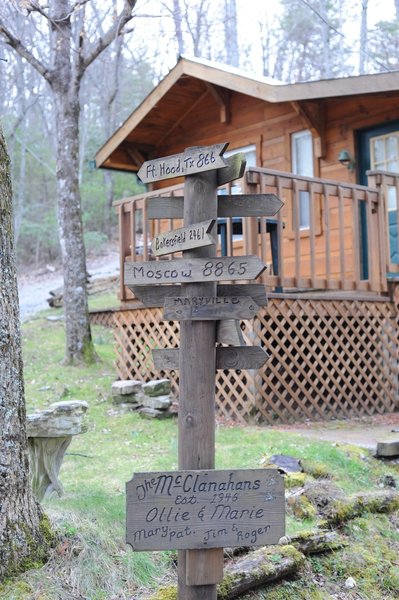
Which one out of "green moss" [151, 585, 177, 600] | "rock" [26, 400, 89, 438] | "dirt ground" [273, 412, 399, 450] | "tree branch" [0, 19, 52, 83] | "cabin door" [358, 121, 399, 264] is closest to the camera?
"green moss" [151, 585, 177, 600]

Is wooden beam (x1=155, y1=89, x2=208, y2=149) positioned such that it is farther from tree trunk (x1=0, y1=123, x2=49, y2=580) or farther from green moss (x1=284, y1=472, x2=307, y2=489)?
Result: tree trunk (x1=0, y1=123, x2=49, y2=580)

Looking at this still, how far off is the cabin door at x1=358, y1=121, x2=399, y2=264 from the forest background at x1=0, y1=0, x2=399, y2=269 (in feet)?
52.1

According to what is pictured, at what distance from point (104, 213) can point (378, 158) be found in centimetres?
2109

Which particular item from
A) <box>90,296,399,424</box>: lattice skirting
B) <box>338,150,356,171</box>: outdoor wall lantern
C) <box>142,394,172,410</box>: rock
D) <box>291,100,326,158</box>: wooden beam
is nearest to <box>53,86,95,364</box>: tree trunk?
<box>90,296,399,424</box>: lattice skirting

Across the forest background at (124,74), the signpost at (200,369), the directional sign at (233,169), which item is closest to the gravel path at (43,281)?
the forest background at (124,74)

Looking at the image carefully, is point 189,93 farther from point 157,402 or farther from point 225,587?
point 225,587

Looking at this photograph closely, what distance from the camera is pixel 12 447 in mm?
3656

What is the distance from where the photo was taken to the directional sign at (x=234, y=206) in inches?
142

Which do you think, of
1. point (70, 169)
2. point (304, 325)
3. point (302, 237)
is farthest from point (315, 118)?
point (304, 325)

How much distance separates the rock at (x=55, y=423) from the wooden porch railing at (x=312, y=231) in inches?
141

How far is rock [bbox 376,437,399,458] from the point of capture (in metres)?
6.45

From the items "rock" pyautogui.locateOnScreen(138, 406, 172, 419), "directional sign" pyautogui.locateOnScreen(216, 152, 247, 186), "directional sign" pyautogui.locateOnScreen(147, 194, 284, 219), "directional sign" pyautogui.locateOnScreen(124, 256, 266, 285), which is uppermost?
"directional sign" pyautogui.locateOnScreen(216, 152, 247, 186)

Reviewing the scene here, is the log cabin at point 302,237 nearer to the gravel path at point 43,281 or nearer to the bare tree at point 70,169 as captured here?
the bare tree at point 70,169

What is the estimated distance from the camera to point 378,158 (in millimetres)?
10875
